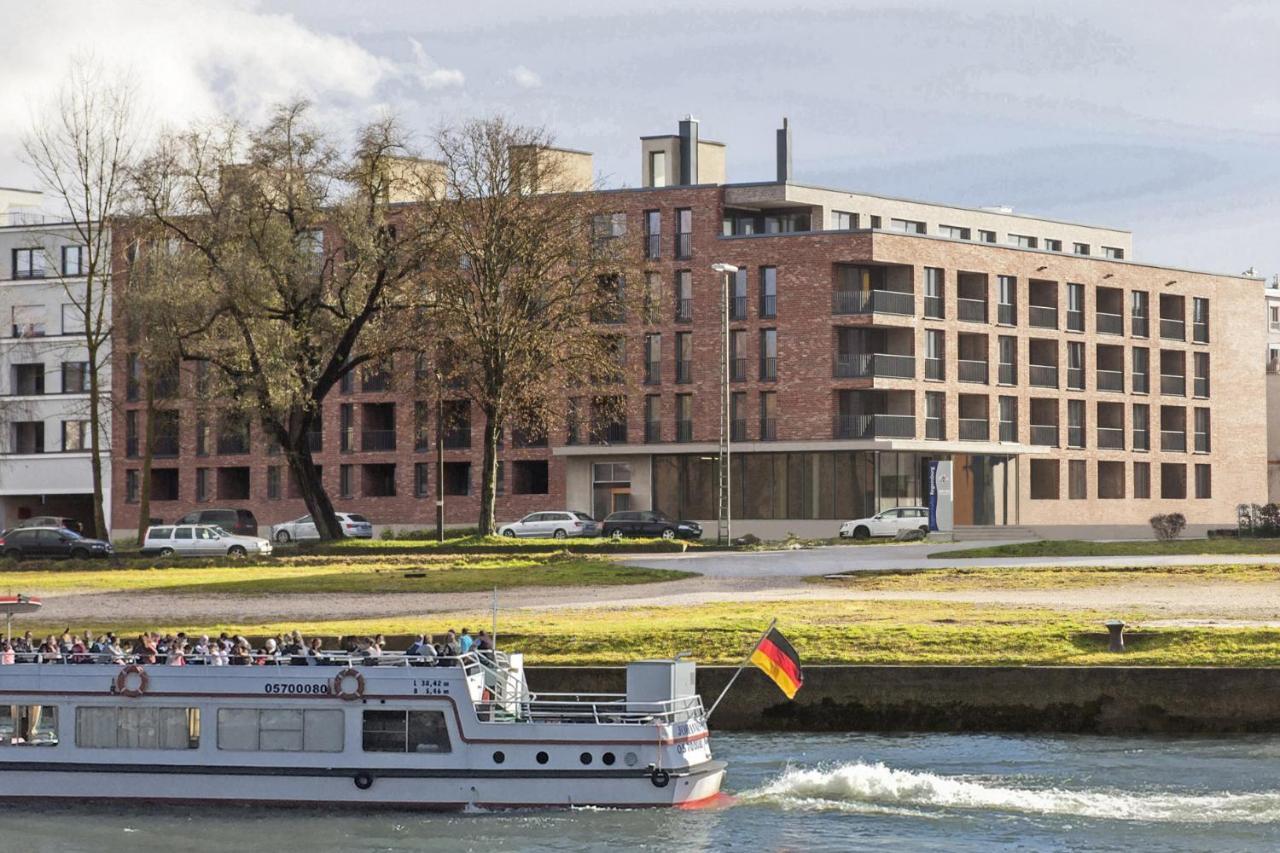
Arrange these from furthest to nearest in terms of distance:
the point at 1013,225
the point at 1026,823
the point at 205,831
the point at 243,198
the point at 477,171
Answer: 1. the point at 1013,225
2. the point at 477,171
3. the point at 243,198
4. the point at 205,831
5. the point at 1026,823

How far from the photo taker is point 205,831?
112 ft

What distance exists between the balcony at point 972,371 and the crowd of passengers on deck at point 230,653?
2876 inches

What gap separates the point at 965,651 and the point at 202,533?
53394mm

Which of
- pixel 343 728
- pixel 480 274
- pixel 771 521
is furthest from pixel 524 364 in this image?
pixel 343 728

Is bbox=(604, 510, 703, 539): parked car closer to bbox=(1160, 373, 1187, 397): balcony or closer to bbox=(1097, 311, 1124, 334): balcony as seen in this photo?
bbox=(1097, 311, 1124, 334): balcony

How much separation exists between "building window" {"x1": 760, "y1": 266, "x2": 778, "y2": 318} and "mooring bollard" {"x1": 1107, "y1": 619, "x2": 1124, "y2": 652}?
62.0 meters

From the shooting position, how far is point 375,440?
117 meters

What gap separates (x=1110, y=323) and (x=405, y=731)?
8666 cm

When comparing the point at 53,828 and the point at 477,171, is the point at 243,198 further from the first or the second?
the point at 53,828

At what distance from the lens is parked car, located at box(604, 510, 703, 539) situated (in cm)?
9650

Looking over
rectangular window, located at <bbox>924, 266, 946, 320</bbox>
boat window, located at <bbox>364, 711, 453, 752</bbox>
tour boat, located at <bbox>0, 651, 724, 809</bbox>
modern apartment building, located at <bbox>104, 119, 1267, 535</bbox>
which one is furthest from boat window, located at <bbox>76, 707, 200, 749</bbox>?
rectangular window, located at <bbox>924, 266, 946, 320</bbox>

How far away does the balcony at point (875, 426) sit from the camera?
102 meters

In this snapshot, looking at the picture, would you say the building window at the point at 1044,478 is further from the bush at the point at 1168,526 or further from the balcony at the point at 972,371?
the bush at the point at 1168,526

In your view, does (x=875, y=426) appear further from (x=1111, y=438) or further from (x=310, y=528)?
(x=310, y=528)
